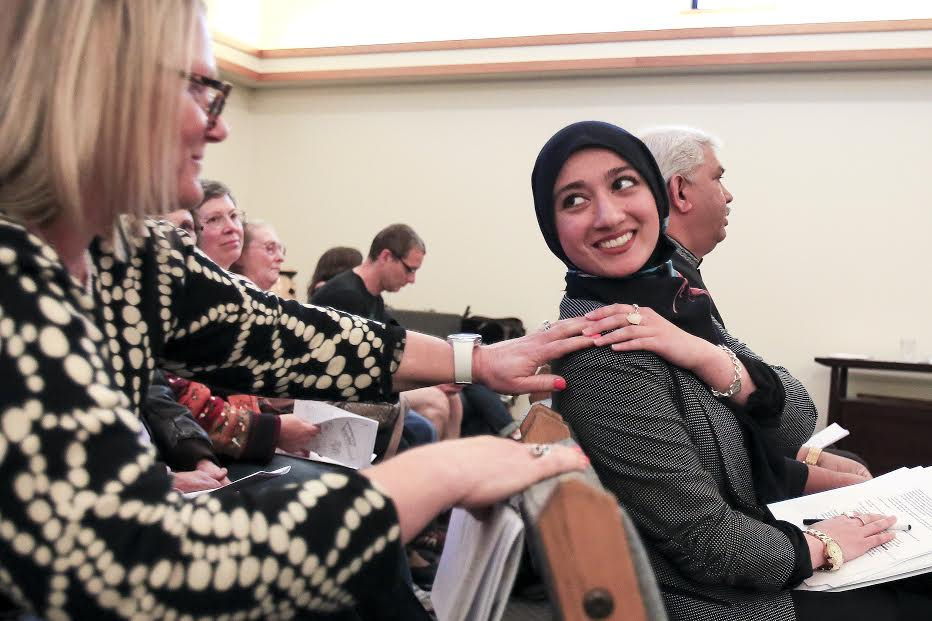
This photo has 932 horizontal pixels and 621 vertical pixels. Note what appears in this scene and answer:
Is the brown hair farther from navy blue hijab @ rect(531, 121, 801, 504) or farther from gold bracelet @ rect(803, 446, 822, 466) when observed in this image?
navy blue hijab @ rect(531, 121, 801, 504)

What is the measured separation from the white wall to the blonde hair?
15.8 feet

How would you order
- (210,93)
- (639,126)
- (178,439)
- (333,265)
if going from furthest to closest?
(639,126), (333,265), (178,439), (210,93)

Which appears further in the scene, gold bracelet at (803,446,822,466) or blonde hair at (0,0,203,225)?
gold bracelet at (803,446,822,466)

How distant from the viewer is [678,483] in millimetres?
1245

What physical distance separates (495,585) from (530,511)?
0.10 m

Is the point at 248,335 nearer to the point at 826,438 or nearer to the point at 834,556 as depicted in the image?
the point at 834,556

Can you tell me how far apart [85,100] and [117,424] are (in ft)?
1.08

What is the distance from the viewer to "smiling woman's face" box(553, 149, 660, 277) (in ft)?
4.84

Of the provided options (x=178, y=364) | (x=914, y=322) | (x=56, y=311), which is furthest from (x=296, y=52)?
Result: (x=56, y=311)

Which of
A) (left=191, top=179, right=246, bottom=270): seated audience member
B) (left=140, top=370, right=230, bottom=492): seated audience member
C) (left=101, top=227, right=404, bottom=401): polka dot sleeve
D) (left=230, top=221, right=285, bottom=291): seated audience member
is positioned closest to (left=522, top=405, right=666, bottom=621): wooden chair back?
(left=101, top=227, right=404, bottom=401): polka dot sleeve

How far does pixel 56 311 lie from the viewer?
0.77 metres

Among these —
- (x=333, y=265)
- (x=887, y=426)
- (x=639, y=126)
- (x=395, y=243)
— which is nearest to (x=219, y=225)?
(x=395, y=243)

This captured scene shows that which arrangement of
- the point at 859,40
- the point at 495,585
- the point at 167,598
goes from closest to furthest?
the point at 167,598
the point at 495,585
the point at 859,40

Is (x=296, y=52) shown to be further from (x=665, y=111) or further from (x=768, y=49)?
(x=768, y=49)
